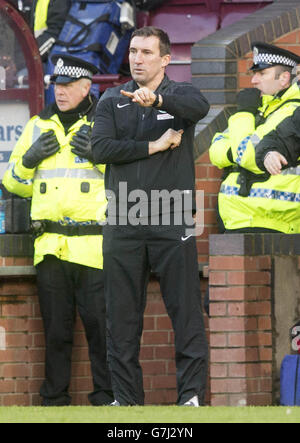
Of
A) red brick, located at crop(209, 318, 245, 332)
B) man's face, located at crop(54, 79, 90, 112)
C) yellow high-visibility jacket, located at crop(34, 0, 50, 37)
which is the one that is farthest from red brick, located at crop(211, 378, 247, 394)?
yellow high-visibility jacket, located at crop(34, 0, 50, 37)

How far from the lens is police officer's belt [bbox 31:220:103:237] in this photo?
9773 millimetres

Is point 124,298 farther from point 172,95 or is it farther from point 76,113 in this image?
point 76,113

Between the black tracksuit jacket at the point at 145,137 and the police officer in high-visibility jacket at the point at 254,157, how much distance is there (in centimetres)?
85

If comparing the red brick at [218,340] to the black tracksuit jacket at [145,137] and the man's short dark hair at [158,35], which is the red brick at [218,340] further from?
the man's short dark hair at [158,35]

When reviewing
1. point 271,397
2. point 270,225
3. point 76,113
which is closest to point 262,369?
point 271,397

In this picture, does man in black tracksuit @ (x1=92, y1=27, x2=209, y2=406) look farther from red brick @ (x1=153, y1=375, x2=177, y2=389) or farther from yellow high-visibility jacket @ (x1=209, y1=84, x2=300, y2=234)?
red brick @ (x1=153, y1=375, x2=177, y2=389)

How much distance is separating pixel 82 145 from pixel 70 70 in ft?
1.83

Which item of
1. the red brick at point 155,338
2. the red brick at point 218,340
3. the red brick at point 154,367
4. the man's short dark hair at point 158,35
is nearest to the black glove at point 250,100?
the man's short dark hair at point 158,35

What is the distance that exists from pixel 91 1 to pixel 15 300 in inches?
112

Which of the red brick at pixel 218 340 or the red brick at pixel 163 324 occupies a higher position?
the red brick at pixel 163 324

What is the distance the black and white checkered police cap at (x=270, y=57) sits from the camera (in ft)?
31.2

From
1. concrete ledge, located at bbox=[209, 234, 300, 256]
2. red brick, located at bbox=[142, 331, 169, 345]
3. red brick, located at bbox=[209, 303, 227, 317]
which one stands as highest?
concrete ledge, located at bbox=[209, 234, 300, 256]

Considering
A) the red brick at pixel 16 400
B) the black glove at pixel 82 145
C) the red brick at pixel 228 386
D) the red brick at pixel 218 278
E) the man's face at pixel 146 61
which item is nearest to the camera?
the man's face at pixel 146 61

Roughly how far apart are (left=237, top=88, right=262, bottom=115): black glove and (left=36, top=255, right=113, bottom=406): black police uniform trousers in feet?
4.78
